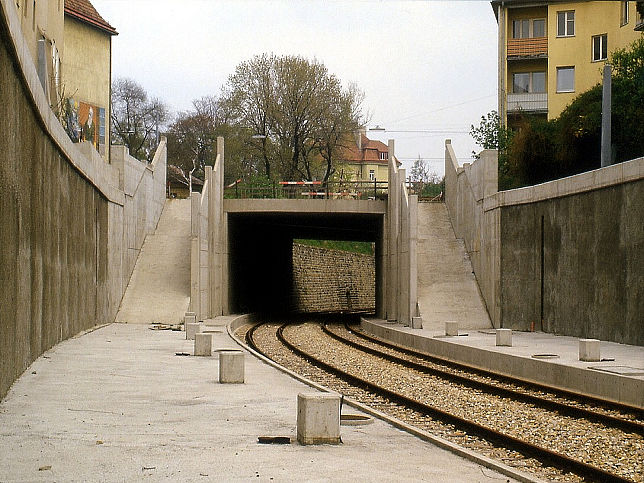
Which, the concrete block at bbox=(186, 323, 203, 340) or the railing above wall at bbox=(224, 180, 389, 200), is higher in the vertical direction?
the railing above wall at bbox=(224, 180, 389, 200)

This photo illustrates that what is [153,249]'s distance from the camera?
37.3 meters

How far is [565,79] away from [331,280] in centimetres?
2217

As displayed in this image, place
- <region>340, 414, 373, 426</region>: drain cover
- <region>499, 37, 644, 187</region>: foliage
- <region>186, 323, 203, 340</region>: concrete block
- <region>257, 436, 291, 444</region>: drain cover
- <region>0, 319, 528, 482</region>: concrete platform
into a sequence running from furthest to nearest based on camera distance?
<region>499, 37, 644, 187</region>: foliage → <region>186, 323, 203, 340</region>: concrete block → <region>340, 414, 373, 426</region>: drain cover → <region>257, 436, 291, 444</region>: drain cover → <region>0, 319, 528, 482</region>: concrete platform

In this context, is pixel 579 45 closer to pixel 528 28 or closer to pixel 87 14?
pixel 528 28

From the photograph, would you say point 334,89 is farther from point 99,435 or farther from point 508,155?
point 99,435

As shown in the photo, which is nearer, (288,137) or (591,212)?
(591,212)

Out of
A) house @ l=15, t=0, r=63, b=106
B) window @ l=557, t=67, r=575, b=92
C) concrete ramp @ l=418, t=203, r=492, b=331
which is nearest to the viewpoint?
house @ l=15, t=0, r=63, b=106

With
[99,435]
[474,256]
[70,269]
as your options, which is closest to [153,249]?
[474,256]

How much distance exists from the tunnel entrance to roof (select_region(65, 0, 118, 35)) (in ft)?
54.7

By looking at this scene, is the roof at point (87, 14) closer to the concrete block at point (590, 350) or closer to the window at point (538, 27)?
the window at point (538, 27)

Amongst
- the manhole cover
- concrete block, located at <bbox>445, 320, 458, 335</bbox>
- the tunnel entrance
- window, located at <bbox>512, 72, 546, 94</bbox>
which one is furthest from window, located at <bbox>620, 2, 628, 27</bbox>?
the manhole cover

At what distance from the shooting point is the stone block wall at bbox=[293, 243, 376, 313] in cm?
6128

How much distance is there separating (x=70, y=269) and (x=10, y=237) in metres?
9.24

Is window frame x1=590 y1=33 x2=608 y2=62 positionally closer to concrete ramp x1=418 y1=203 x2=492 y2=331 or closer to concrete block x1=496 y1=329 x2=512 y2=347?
concrete ramp x1=418 y1=203 x2=492 y2=331
